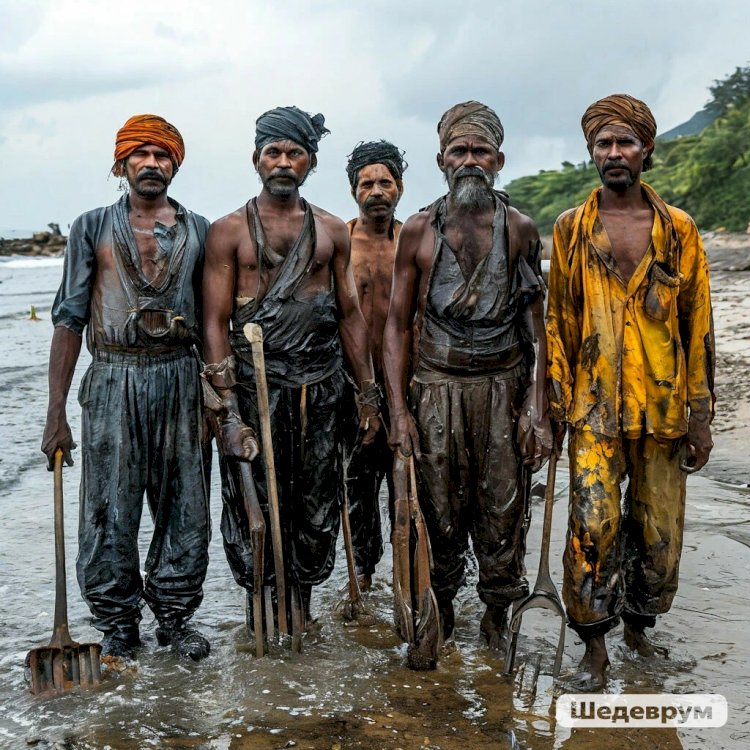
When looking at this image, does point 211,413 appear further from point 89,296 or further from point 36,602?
point 36,602

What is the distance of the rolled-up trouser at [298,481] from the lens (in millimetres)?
4879

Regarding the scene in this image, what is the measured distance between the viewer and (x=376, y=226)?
587 centimetres

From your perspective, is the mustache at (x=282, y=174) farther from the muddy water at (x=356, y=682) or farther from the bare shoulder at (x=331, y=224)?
the muddy water at (x=356, y=682)

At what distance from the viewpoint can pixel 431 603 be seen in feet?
15.1

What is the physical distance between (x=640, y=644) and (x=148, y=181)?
10.1 ft

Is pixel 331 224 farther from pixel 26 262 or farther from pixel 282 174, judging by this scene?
pixel 26 262

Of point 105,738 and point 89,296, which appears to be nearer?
point 105,738

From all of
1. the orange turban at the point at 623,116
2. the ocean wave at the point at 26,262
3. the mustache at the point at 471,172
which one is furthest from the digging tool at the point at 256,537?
the ocean wave at the point at 26,262

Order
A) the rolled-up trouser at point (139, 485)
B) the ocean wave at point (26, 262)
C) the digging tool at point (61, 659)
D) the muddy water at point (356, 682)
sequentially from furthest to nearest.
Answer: the ocean wave at point (26, 262)
the rolled-up trouser at point (139, 485)
the digging tool at point (61, 659)
the muddy water at point (356, 682)

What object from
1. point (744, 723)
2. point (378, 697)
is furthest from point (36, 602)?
point (744, 723)

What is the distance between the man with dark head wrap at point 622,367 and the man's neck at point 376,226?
4.89 ft

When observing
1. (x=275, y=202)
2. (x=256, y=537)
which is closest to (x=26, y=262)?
(x=275, y=202)

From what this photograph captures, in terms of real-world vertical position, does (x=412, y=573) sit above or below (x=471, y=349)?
below

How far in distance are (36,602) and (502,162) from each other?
3.46 metres
